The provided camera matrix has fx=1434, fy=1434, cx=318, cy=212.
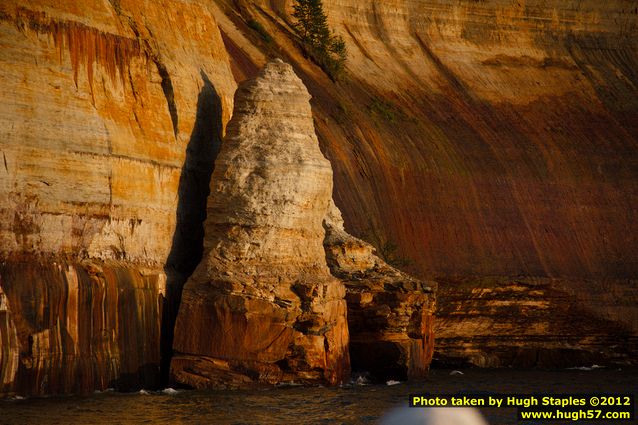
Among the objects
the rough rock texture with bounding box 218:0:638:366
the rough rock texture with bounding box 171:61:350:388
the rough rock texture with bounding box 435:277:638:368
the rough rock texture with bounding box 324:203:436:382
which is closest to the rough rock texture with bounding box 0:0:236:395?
the rough rock texture with bounding box 171:61:350:388

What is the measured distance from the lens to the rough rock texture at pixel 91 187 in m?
29.7

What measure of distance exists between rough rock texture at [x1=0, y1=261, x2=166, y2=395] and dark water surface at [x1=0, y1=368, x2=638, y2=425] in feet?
1.81

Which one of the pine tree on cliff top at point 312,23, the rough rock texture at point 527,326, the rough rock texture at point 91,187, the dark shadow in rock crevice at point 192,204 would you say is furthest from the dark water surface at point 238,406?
the pine tree on cliff top at point 312,23

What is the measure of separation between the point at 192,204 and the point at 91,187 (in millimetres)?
4481

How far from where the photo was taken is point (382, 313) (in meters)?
37.0

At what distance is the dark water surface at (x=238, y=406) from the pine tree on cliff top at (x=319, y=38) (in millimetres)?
20728

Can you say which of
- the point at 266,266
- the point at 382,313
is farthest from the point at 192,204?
the point at 382,313

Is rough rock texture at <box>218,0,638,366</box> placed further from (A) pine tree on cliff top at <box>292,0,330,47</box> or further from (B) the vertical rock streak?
(B) the vertical rock streak

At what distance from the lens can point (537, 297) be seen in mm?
47219

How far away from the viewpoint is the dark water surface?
89.7ft

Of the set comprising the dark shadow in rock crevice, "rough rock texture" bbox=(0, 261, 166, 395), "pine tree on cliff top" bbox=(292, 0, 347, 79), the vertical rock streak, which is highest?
"pine tree on cliff top" bbox=(292, 0, 347, 79)

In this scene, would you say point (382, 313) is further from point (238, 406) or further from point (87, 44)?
point (87, 44)

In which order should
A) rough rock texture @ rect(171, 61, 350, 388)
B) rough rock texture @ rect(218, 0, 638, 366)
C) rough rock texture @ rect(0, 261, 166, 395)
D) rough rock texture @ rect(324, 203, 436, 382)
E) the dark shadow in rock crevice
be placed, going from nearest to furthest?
rough rock texture @ rect(0, 261, 166, 395) → rough rock texture @ rect(171, 61, 350, 388) → the dark shadow in rock crevice → rough rock texture @ rect(324, 203, 436, 382) → rough rock texture @ rect(218, 0, 638, 366)

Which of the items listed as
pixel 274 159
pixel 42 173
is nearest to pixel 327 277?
pixel 274 159
